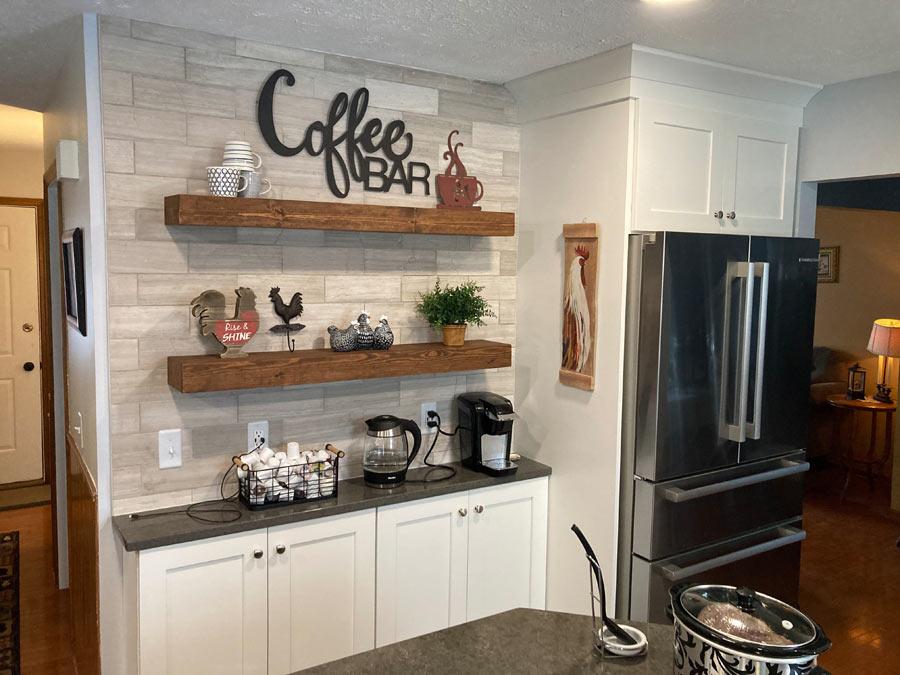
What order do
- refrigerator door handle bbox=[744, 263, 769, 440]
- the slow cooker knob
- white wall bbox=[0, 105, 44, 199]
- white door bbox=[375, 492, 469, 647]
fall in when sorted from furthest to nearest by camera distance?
white wall bbox=[0, 105, 44, 199]
refrigerator door handle bbox=[744, 263, 769, 440]
white door bbox=[375, 492, 469, 647]
the slow cooker knob

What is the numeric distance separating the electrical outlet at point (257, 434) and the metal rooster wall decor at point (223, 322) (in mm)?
326

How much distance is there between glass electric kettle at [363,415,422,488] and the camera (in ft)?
9.69

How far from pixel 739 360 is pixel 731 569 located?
84 centimetres

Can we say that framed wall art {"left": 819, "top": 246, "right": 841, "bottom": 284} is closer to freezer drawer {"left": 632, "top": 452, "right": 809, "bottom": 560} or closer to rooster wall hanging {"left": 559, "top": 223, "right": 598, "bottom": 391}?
freezer drawer {"left": 632, "top": 452, "right": 809, "bottom": 560}

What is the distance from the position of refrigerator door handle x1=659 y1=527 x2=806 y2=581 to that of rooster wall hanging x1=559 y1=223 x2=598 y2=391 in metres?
0.73

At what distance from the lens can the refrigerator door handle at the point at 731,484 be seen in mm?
2834

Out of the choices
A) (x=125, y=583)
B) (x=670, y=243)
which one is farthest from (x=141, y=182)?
(x=670, y=243)

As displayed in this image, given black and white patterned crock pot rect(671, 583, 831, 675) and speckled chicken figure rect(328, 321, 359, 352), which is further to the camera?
speckled chicken figure rect(328, 321, 359, 352)

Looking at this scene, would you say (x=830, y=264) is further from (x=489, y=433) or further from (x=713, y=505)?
(x=489, y=433)

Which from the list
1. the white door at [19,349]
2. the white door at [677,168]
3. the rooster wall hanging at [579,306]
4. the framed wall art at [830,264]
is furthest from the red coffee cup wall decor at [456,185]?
the framed wall art at [830,264]

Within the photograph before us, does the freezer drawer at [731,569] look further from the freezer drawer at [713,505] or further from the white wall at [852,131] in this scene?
the white wall at [852,131]

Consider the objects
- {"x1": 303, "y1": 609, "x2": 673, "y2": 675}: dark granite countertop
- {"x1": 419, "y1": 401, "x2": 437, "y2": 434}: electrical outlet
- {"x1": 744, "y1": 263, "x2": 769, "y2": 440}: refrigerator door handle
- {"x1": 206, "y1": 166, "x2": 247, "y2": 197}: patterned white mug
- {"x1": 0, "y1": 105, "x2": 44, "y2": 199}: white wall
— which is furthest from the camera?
{"x1": 0, "y1": 105, "x2": 44, "y2": 199}: white wall

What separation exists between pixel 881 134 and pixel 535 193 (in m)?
1.39

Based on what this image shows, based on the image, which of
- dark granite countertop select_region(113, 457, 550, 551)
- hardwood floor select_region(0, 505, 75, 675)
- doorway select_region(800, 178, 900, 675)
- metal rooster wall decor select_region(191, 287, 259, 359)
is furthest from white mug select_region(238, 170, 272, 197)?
doorway select_region(800, 178, 900, 675)
